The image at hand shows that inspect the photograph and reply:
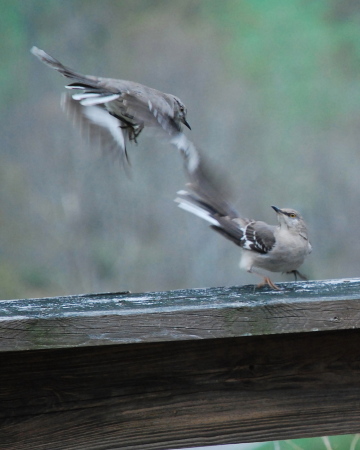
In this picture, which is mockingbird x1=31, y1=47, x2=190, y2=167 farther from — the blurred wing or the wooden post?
the wooden post

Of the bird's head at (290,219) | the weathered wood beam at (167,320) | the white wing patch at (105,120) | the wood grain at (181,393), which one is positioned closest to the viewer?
the weathered wood beam at (167,320)

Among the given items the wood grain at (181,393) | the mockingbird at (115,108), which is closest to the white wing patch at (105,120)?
the mockingbird at (115,108)

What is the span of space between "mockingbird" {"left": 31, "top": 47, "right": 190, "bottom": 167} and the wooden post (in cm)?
159

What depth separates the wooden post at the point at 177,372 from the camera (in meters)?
1.64

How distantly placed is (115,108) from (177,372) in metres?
1.97

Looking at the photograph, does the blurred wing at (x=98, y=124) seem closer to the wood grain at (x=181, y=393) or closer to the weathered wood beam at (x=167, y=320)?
the weathered wood beam at (x=167, y=320)

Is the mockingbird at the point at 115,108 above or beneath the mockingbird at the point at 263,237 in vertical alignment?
above

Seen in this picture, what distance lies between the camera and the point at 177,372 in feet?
5.80

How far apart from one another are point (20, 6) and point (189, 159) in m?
7.21

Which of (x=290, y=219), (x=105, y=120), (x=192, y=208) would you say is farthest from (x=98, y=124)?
(x=290, y=219)

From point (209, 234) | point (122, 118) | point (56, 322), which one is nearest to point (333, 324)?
point (56, 322)

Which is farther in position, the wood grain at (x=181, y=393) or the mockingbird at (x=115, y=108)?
the mockingbird at (x=115, y=108)

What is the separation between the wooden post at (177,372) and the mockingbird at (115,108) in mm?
1586

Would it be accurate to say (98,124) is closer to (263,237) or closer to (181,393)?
(263,237)
